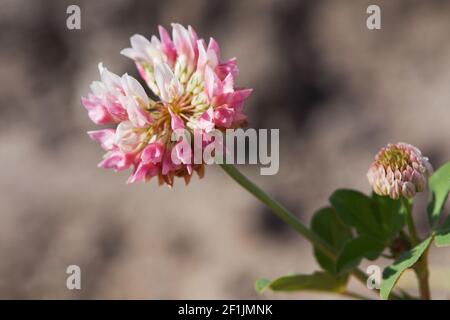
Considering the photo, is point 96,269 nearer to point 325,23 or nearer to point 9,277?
point 9,277

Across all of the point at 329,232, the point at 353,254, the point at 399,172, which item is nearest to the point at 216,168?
the point at 329,232

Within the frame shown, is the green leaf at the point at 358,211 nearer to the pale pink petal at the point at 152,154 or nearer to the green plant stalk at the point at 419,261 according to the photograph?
the green plant stalk at the point at 419,261

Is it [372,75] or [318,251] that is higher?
[372,75]

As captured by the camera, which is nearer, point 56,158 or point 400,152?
point 400,152

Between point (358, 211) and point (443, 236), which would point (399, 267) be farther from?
point (358, 211)

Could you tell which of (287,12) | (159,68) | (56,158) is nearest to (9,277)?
(56,158)

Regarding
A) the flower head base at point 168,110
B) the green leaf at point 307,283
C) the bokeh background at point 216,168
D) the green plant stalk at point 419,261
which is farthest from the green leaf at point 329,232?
the bokeh background at point 216,168

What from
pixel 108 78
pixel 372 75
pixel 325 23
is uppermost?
pixel 325 23

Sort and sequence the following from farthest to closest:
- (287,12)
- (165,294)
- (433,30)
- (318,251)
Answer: (287,12) → (433,30) → (165,294) → (318,251)
